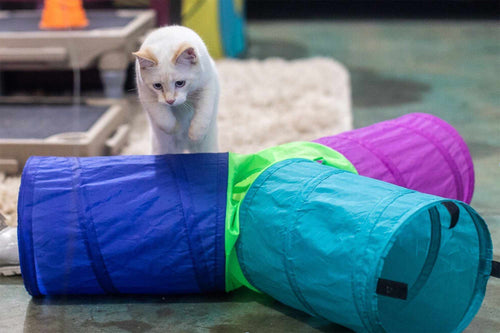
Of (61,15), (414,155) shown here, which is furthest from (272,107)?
(414,155)

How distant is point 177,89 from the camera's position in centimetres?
151

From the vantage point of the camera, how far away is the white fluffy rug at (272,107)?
Result: 2.44 metres

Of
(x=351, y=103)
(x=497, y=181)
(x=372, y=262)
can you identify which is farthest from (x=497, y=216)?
(x=351, y=103)

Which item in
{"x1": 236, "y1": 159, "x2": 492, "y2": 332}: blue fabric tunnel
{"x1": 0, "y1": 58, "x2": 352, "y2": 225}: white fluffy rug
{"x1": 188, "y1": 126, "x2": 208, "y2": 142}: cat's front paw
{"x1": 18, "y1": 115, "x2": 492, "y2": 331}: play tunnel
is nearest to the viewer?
{"x1": 236, "y1": 159, "x2": 492, "y2": 332}: blue fabric tunnel

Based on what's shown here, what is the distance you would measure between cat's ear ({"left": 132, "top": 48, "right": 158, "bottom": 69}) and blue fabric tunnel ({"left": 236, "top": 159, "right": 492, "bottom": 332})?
0.36 meters

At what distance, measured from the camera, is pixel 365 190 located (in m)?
1.31

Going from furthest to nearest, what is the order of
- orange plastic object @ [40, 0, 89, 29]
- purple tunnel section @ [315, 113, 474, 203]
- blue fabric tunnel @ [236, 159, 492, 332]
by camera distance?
orange plastic object @ [40, 0, 89, 29] < purple tunnel section @ [315, 113, 474, 203] < blue fabric tunnel @ [236, 159, 492, 332]

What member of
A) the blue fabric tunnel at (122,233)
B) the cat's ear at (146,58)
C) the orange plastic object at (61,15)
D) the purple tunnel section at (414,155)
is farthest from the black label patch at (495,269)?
the orange plastic object at (61,15)

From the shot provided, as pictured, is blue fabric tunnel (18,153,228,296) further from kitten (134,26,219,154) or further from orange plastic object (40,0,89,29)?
orange plastic object (40,0,89,29)

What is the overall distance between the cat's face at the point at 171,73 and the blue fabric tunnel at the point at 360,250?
0.94 feet

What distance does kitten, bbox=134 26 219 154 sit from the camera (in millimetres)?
1479

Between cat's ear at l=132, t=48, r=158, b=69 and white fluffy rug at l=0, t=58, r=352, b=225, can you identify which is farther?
white fluffy rug at l=0, t=58, r=352, b=225

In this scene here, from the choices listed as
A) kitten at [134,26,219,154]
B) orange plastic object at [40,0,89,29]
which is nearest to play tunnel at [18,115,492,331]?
kitten at [134,26,219,154]

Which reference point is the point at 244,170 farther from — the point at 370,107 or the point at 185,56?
the point at 370,107
